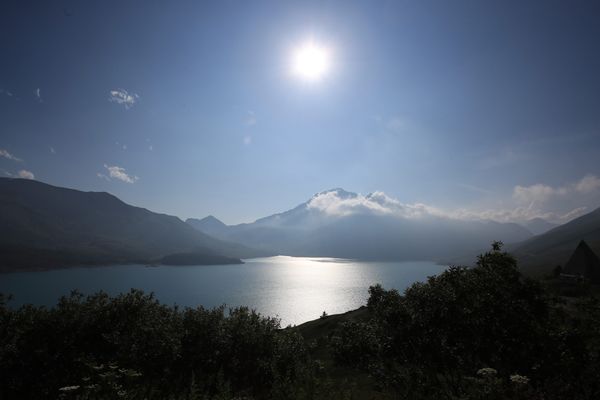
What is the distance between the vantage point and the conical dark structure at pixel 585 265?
81938mm

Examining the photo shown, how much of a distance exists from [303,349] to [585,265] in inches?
3772

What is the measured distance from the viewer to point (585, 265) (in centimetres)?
8338

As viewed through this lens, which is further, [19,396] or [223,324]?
[223,324]

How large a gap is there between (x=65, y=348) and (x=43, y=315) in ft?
13.6

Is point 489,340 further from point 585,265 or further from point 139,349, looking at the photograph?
point 585,265

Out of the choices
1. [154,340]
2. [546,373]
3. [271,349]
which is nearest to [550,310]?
[546,373]

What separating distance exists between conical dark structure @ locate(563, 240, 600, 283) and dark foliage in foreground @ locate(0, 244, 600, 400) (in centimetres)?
8514

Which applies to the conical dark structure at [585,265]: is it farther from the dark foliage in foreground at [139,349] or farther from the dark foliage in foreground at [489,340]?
the dark foliage in foreground at [139,349]

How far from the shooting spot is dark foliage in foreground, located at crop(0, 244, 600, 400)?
16.0m

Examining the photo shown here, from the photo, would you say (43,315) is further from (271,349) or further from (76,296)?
(271,349)

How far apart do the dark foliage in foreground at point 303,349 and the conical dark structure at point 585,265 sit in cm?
8514

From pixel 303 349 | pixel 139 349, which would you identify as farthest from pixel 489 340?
pixel 139 349

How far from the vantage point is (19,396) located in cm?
2217

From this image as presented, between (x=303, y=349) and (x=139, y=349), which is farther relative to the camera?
(x=303, y=349)
